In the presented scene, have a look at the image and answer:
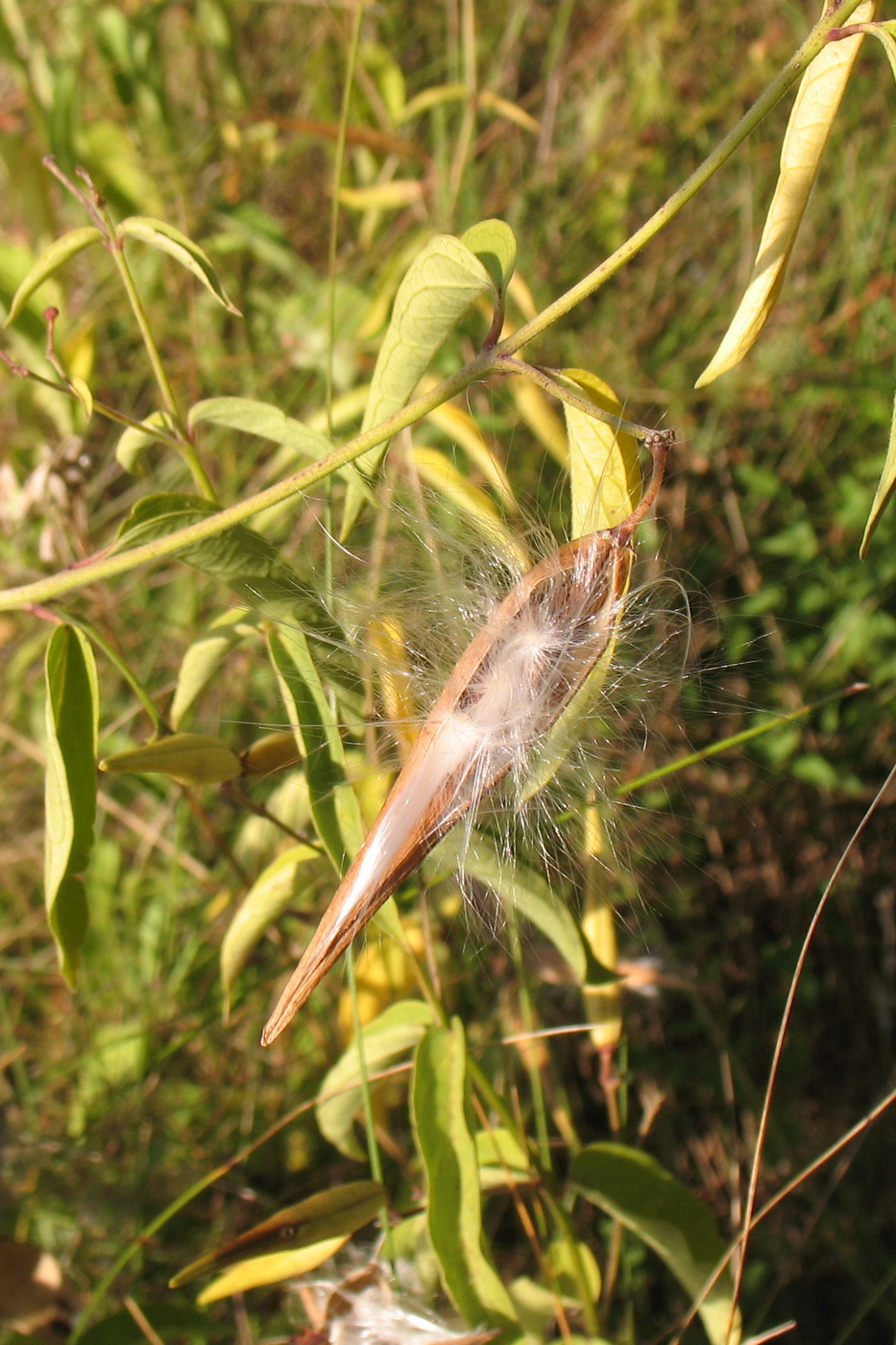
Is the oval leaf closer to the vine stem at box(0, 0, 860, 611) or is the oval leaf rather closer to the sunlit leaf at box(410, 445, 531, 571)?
the vine stem at box(0, 0, 860, 611)

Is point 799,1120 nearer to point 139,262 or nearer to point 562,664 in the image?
point 562,664

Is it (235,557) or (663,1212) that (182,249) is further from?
(663,1212)

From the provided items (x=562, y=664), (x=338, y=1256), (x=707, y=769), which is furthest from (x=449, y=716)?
(x=707, y=769)

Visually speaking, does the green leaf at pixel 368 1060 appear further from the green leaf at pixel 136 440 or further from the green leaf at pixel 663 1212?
the green leaf at pixel 136 440

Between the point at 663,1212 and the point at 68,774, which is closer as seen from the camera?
the point at 68,774

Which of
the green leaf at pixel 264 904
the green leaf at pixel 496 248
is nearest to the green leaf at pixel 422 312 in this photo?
the green leaf at pixel 496 248

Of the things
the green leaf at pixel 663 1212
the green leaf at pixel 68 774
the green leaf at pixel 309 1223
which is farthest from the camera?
the green leaf at pixel 663 1212

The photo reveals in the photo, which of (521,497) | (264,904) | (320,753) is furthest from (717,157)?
(264,904)

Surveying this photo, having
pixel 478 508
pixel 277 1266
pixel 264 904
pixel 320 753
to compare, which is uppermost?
pixel 478 508
